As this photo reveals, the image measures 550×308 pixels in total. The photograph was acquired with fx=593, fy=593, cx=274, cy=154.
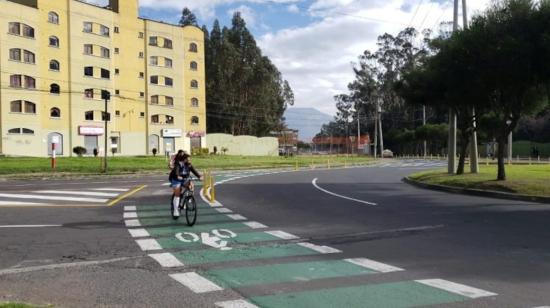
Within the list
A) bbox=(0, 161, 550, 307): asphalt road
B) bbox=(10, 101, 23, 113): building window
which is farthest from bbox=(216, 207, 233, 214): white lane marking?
bbox=(10, 101, 23, 113): building window

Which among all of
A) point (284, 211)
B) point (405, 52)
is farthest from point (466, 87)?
point (405, 52)

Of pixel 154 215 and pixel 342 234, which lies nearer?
pixel 342 234

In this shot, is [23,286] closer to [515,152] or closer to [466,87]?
[466,87]

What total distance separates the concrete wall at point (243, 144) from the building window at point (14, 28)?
1273 inches

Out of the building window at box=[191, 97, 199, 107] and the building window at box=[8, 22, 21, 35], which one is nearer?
the building window at box=[8, 22, 21, 35]

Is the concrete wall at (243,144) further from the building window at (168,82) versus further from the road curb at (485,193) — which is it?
the road curb at (485,193)

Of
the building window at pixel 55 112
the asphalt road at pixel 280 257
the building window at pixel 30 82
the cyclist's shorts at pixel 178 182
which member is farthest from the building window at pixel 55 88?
the cyclist's shorts at pixel 178 182

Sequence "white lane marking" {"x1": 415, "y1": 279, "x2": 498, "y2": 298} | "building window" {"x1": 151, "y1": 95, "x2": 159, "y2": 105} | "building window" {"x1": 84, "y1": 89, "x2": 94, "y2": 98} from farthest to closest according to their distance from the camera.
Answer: "building window" {"x1": 151, "y1": 95, "x2": 159, "y2": 105}
"building window" {"x1": 84, "y1": 89, "x2": 94, "y2": 98}
"white lane marking" {"x1": 415, "y1": 279, "x2": 498, "y2": 298}

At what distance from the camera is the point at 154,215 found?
1474cm

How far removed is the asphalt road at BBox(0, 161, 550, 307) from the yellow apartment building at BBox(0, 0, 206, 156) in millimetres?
42698

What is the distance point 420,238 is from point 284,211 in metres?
5.38

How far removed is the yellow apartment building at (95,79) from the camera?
61.6 metres

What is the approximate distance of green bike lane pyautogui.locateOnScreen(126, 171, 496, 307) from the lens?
6465 mm

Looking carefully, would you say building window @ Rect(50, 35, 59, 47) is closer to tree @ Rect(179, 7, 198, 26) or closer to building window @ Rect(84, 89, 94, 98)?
building window @ Rect(84, 89, 94, 98)
